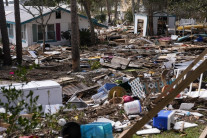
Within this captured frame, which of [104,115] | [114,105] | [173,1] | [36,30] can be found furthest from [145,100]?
[173,1]

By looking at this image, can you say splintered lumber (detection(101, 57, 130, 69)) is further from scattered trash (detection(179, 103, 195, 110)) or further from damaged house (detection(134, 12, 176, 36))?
damaged house (detection(134, 12, 176, 36))

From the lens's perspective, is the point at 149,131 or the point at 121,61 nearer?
the point at 149,131

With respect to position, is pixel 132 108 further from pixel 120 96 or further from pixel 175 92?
pixel 175 92

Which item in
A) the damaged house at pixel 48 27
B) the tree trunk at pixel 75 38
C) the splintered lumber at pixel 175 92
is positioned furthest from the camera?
the damaged house at pixel 48 27

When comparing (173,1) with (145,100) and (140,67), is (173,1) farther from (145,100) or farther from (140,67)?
(145,100)

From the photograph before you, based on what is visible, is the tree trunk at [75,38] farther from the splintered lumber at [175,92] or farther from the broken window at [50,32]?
the broken window at [50,32]

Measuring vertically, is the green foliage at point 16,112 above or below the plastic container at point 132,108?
above

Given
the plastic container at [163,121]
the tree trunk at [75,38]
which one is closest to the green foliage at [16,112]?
the plastic container at [163,121]

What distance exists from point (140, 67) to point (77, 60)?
353cm

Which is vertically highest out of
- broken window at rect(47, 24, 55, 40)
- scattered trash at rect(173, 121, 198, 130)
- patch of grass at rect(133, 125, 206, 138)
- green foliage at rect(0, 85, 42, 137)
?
broken window at rect(47, 24, 55, 40)

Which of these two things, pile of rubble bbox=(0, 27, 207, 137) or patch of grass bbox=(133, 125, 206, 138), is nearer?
patch of grass bbox=(133, 125, 206, 138)

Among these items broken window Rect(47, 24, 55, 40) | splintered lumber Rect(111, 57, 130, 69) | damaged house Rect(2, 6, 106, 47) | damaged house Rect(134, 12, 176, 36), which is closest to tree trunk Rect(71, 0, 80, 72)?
splintered lumber Rect(111, 57, 130, 69)

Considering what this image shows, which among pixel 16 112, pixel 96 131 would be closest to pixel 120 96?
pixel 96 131

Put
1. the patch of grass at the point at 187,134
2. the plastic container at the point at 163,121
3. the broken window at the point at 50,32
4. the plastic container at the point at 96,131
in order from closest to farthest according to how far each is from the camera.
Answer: the plastic container at the point at 96,131 → the patch of grass at the point at 187,134 → the plastic container at the point at 163,121 → the broken window at the point at 50,32
